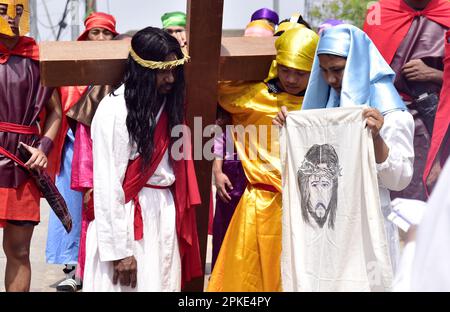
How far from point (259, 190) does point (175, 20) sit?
2.80m

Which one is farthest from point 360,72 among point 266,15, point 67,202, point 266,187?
point 266,15

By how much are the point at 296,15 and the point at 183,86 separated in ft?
9.73

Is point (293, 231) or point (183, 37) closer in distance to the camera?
point (293, 231)

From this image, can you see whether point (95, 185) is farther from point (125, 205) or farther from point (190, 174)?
point (190, 174)

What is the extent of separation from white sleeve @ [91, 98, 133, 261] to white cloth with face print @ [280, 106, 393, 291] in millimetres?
833

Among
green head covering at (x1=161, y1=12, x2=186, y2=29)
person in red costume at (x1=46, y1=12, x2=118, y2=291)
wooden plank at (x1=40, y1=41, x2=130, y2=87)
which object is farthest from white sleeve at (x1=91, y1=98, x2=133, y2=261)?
green head covering at (x1=161, y1=12, x2=186, y2=29)

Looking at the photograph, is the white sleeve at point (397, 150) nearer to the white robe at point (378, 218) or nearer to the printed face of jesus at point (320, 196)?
the white robe at point (378, 218)

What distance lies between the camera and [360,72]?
5.47 metres

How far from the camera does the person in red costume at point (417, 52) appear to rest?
22.5 ft

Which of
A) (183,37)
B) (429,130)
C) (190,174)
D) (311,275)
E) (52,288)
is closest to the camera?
(311,275)

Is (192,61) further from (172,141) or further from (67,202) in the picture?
(67,202)

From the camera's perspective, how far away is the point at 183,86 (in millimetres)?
5789

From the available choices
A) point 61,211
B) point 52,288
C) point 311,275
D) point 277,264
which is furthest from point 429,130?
point 52,288

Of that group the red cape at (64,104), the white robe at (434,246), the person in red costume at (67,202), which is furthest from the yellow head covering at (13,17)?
the white robe at (434,246)
